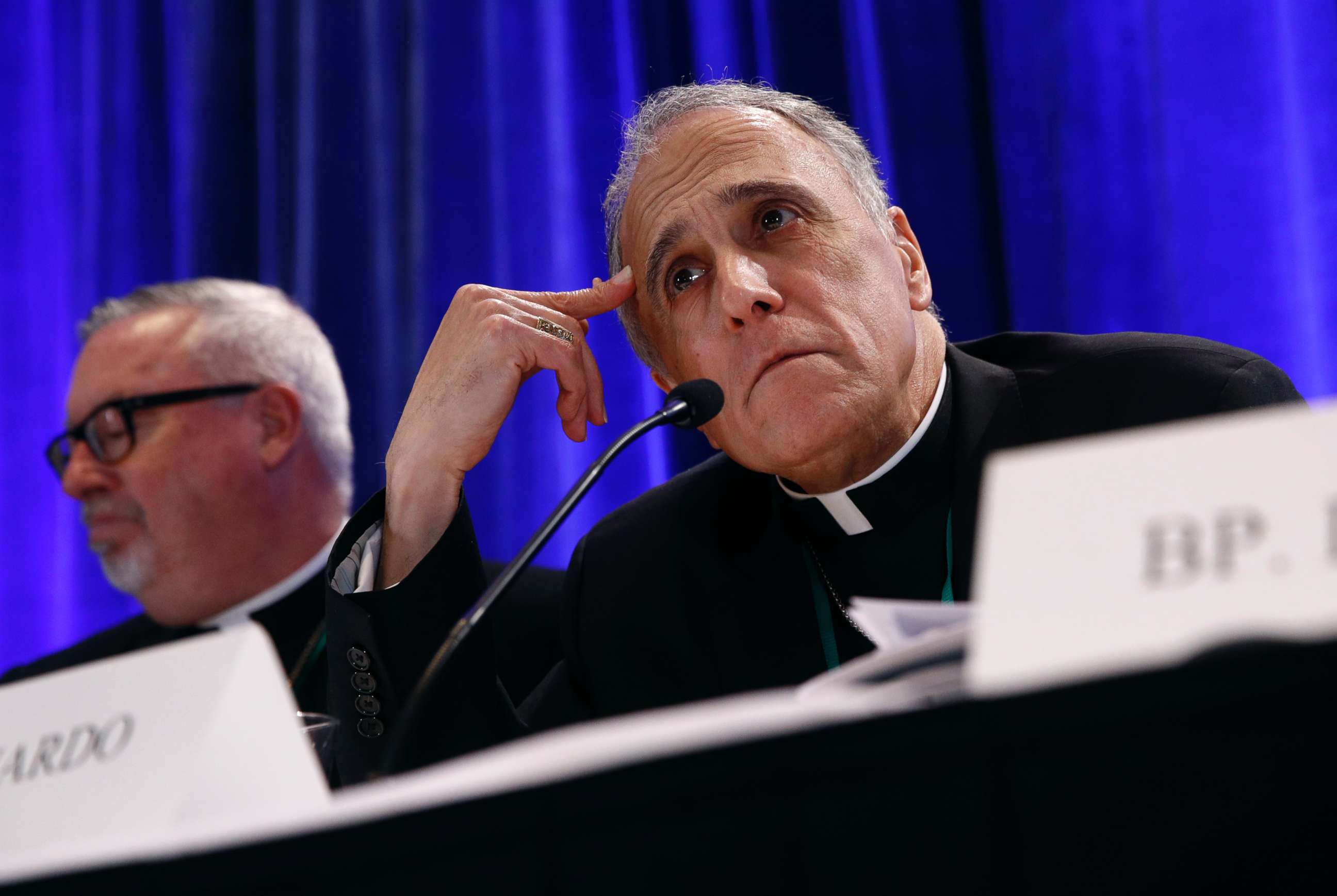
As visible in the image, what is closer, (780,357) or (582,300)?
(780,357)

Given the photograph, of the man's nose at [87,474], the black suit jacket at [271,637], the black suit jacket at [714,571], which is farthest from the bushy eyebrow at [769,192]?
the man's nose at [87,474]

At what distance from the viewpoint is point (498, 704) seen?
147 centimetres

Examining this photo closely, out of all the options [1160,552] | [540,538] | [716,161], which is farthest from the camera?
[716,161]

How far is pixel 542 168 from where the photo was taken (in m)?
2.77

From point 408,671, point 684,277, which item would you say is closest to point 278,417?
point 684,277

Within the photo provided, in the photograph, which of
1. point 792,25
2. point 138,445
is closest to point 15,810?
point 138,445

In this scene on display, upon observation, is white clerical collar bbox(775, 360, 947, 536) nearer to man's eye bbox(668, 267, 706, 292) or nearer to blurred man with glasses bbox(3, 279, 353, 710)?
man's eye bbox(668, 267, 706, 292)

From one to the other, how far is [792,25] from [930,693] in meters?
2.19

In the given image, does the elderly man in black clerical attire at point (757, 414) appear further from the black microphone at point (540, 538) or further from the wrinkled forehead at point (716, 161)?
the black microphone at point (540, 538)

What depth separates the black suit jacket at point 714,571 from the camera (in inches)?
56.6

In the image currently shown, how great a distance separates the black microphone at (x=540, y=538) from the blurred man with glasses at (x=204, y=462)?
1361mm

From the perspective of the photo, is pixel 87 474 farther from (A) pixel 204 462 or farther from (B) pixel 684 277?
(B) pixel 684 277

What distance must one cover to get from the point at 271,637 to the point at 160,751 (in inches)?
80.6

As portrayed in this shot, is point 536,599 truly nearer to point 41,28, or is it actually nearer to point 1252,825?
point 1252,825
